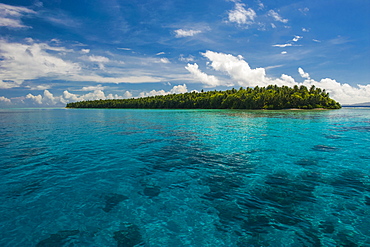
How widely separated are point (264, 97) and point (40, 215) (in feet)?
651

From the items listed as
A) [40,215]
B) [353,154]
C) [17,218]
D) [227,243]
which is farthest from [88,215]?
[353,154]

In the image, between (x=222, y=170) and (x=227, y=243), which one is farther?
(x=222, y=170)

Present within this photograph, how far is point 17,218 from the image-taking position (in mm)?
9008

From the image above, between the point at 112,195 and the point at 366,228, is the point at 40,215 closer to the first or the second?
the point at 112,195

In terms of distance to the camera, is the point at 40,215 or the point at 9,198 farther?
the point at 9,198

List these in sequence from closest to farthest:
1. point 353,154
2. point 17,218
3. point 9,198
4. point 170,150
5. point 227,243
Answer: point 227,243 < point 17,218 < point 9,198 < point 353,154 < point 170,150

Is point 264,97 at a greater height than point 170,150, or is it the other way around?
point 264,97

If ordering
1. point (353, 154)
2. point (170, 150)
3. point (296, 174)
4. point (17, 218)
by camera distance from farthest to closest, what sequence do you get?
1. point (170, 150)
2. point (353, 154)
3. point (296, 174)
4. point (17, 218)

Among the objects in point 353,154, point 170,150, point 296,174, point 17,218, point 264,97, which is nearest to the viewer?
point 17,218

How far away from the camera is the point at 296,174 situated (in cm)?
1457

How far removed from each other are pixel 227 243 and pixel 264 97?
645 ft

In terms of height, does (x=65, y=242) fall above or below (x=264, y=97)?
below

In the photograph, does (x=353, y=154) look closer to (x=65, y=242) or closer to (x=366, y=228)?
(x=366, y=228)

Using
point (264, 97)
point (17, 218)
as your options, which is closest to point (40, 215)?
point (17, 218)
